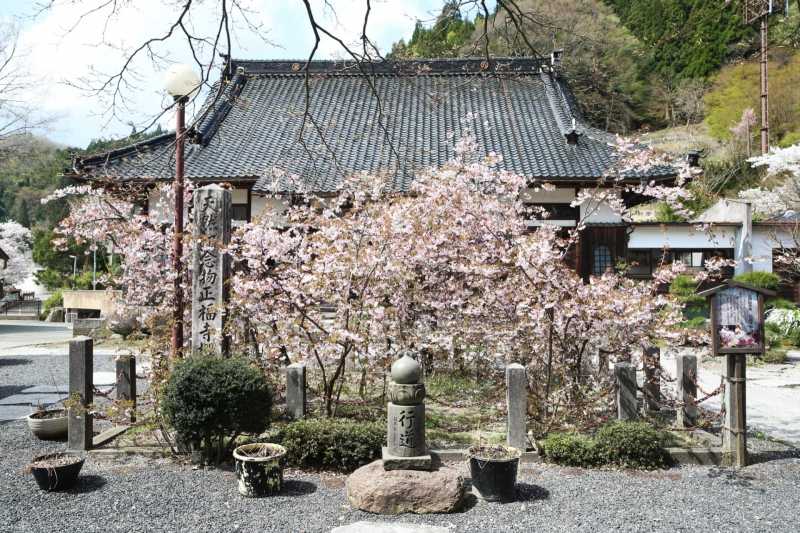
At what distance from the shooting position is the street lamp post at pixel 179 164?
19.8 ft

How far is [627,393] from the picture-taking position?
6.01 meters

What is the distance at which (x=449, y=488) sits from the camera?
4.47 meters

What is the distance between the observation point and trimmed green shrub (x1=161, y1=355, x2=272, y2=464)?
195 inches

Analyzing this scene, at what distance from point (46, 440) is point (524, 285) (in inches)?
228

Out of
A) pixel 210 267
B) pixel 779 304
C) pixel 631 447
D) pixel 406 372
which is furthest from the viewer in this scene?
pixel 779 304

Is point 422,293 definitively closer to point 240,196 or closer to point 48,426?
point 48,426

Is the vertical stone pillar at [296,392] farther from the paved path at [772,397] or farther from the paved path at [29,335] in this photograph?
the paved path at [29,335]

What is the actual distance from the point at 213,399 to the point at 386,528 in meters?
1.92

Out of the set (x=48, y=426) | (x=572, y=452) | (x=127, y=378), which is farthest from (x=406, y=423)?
(x=48, y=426)

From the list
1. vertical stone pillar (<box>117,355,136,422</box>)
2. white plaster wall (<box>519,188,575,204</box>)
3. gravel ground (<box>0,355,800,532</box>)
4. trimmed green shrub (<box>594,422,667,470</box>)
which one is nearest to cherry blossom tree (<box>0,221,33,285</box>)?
vertical stone pillar (<box>117,355,136,422</box>)

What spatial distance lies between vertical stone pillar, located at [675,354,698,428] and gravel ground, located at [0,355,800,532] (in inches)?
38.9

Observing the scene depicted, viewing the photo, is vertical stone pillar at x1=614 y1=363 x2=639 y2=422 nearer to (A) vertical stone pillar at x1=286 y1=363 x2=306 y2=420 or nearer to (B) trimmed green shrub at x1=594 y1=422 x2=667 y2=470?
(B) trimmed green shrub at x1=594 y1=422 x2=667 y2=470

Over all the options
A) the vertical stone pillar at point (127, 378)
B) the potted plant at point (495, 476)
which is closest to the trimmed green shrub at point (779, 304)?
the potted plant at point (495, 476)

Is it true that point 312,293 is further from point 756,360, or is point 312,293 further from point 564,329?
point 756,360
